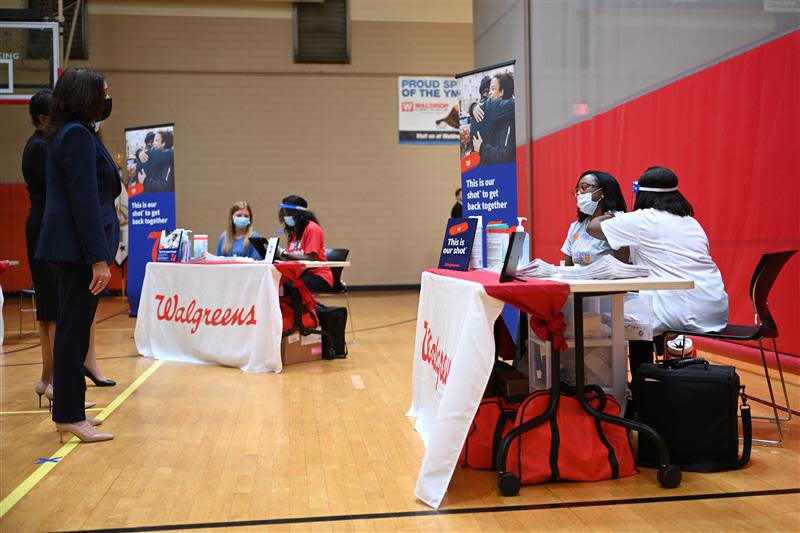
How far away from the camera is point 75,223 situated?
286cm

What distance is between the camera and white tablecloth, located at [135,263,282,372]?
4.82 m

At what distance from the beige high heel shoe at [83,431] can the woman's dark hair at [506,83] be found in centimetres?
289

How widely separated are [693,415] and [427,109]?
9751 mm

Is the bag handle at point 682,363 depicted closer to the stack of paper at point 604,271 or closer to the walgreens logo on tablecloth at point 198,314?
the stack of paper at point 604,271

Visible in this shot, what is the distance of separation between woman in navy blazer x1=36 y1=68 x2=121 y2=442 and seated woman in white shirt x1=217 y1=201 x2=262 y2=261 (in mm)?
3269

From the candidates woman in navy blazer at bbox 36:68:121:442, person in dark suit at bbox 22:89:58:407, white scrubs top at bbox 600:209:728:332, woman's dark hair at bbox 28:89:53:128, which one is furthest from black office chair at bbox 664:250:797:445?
woman's dark hair at bbox 28:89:53:128

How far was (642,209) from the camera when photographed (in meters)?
3.41

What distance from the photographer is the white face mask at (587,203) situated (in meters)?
3.54

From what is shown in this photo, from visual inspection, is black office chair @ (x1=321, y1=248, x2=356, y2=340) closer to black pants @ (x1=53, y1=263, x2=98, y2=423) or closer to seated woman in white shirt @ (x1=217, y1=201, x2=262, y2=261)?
seated woman in white shirt @ (x1=217, y1=201, x2=262, y2=261)

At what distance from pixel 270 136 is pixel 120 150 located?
223 cm

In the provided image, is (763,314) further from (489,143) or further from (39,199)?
(39,199)

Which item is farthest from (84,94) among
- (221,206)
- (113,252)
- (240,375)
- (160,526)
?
(221,206)

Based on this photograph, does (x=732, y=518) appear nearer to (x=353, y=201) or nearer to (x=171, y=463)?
(x=171, y=463)

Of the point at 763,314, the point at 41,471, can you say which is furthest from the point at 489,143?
the point at 41,471
